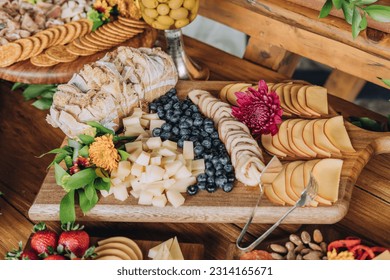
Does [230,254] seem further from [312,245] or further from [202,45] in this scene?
[202,45]

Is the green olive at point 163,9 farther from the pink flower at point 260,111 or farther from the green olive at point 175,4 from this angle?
the pink flower at point 260,111

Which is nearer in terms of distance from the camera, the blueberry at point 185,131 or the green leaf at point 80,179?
the green leaf at point 80,179

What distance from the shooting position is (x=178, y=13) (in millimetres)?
1595

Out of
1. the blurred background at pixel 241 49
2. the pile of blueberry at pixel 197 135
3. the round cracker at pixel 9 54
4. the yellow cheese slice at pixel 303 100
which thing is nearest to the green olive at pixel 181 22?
the pile of blueberry at pixel 197 135

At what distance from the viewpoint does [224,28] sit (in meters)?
3.41

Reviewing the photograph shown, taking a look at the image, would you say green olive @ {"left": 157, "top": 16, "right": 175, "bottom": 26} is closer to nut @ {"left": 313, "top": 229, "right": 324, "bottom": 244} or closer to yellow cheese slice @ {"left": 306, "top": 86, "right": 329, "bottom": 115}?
yellow cheese slice @ {"left": 306, "top": 86, "right": 329, "bottom": 115}

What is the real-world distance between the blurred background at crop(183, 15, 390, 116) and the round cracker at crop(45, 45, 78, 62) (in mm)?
1759

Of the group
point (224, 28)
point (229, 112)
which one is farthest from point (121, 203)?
point (224, 28)

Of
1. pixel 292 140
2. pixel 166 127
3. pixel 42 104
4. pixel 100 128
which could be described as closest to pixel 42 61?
pixel 42 104

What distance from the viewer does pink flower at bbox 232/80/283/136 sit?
4.78 ft

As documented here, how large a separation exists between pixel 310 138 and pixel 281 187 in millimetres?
207

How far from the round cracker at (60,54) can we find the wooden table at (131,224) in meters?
0.25

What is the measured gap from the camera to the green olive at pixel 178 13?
1.59 m

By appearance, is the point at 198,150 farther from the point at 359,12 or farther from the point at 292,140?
the point at 359,12
